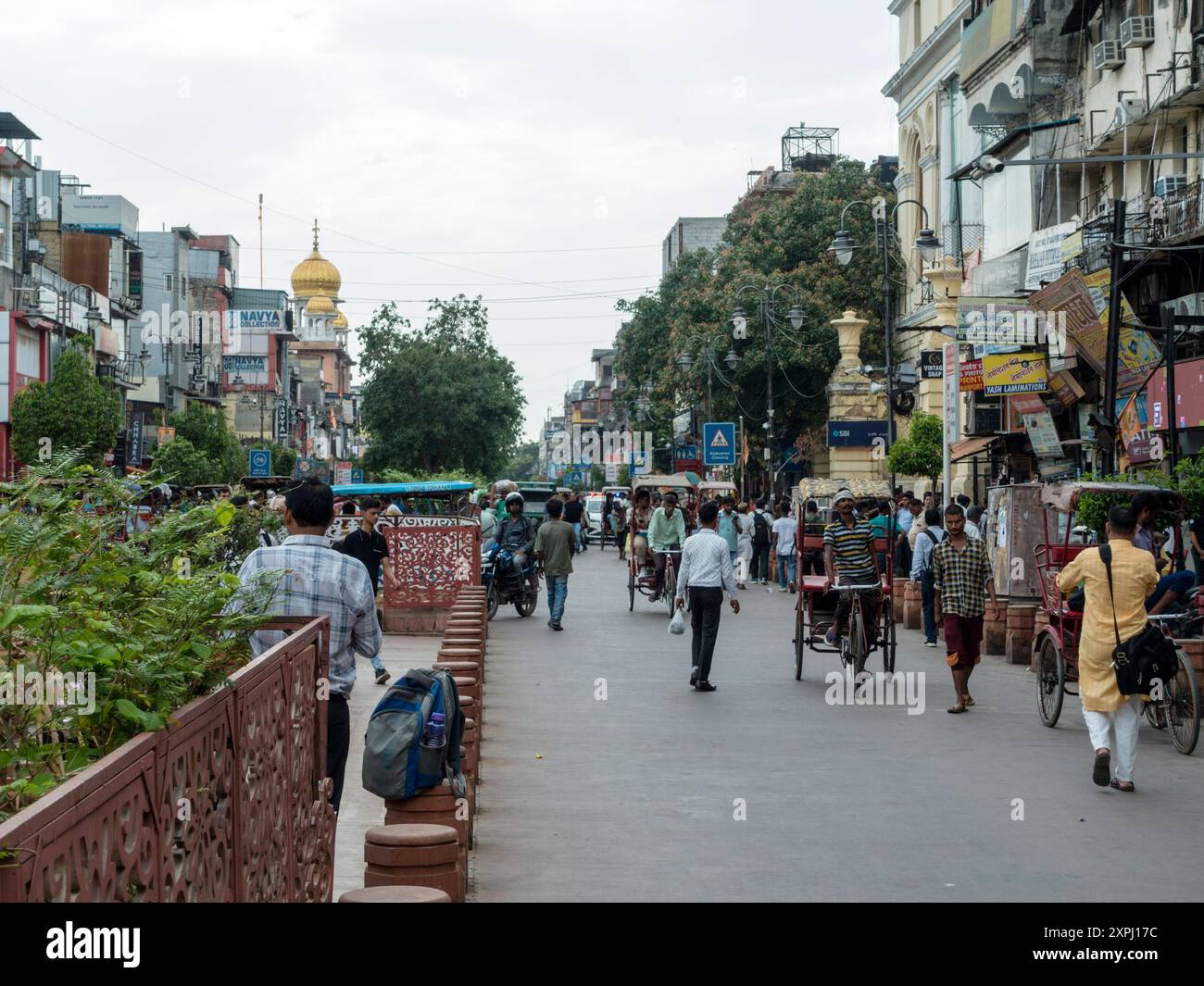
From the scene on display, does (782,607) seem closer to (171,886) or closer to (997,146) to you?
(997,146)

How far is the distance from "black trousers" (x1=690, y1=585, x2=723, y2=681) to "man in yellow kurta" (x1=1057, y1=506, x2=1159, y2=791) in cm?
541

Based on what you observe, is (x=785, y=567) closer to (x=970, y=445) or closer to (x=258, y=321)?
(x=970, y=445)

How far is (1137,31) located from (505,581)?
14.8m

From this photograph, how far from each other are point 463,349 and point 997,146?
131 ft

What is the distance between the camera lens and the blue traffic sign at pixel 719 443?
4356 cm

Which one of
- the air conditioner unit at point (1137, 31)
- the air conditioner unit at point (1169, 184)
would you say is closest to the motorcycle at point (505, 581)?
the air conditioner unit at point (1169, 184)

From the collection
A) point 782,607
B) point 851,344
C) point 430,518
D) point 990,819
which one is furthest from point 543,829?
point 851,344

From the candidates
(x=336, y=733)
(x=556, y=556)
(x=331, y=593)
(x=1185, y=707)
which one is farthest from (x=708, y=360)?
(x=336, y=733)

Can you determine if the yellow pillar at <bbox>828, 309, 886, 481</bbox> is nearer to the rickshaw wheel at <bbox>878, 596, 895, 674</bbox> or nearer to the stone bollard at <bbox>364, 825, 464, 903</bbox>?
the rickshaw wheel at <bbox>878, 596, 895, 674</bbox>

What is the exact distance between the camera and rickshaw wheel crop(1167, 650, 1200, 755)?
1114cm

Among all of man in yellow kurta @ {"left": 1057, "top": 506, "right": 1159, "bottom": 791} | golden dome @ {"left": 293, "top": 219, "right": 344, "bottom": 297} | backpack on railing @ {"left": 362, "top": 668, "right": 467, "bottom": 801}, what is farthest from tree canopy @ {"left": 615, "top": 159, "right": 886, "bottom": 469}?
golden dome @ {"left": 293, "top": 219, "right": 344, "bottom": 297}

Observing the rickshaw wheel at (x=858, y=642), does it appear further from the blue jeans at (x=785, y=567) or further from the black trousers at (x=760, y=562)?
the black trousers at (x=760, y=562)

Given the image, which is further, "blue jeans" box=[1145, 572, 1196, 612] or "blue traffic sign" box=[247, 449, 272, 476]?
"blue traffic sign" box=[247, 449, 272, 476]

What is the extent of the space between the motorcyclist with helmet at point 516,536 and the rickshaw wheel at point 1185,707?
1422 centimetres
